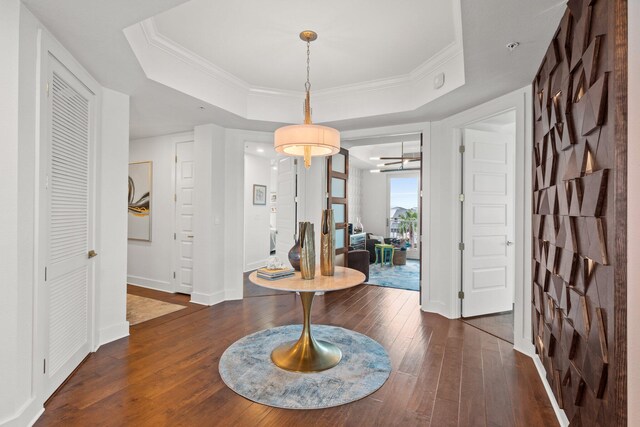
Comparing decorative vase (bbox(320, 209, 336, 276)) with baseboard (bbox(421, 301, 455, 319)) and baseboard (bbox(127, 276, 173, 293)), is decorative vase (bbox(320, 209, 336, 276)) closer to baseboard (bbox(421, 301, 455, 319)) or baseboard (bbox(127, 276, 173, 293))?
baseboard (bbox(421, 301, 455, 319))

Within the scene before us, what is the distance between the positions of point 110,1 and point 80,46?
2.26 feet

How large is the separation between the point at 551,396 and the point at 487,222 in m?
2.10

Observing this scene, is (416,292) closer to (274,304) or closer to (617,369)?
(274,304)

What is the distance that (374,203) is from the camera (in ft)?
30.4

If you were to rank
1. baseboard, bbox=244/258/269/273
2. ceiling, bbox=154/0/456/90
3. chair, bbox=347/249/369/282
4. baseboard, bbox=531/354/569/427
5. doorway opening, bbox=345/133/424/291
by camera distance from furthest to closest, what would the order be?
doorway opening, bbox=345/133/424/291
baseboard, bbox=244/258/269/273
chair, bbox=347/249/369/282
ceiling, bbox=154/0/456/90
baseboard, bbox=531/354/569/427

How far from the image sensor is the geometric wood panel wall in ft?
4.05

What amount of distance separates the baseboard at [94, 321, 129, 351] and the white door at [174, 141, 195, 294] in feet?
4.97

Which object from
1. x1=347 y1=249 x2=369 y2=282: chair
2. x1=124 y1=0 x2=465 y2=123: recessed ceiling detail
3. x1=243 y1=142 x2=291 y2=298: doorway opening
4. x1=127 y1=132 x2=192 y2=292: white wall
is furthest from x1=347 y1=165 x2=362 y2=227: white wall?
x1=127 y1=132 x2=192 y2=292: white wall

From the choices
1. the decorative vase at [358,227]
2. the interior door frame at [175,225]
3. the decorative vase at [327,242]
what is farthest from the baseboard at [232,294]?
the decorative vase at [358,227]

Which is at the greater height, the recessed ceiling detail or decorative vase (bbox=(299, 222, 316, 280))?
the recessed ceiling detail

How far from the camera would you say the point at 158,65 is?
290 cm

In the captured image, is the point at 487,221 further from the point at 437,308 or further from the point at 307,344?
the point at 307,344

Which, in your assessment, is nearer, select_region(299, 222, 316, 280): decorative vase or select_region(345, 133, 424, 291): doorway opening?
select_region(299, 222, 316, 280): decorative vase

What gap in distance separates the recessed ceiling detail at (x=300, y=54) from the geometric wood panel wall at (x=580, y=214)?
84 centimetres
